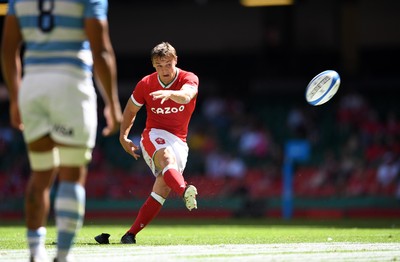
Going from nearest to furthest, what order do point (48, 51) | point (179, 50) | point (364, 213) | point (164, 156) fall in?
point (48, 51), point (164, 156), point (364, 213), point (179, 50)

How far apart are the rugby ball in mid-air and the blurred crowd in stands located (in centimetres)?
977

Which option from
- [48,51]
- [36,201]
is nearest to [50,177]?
[36,201]

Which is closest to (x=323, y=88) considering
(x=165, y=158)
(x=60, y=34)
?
(x=165, y=158)

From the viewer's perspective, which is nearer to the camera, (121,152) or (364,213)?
(364,213)

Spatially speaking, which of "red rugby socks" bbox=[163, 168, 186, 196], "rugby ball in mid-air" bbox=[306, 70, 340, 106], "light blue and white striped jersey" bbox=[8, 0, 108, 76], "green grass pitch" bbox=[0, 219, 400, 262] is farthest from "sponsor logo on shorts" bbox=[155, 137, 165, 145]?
Result: "light blue and white striped jersey" bbox=[8, 0, 108, 76]

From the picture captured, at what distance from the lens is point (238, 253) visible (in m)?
9.16

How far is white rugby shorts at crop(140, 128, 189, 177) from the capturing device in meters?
11.4

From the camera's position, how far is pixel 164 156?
1116 cm

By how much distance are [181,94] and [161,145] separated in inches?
47.1

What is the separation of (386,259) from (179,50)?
23293mm

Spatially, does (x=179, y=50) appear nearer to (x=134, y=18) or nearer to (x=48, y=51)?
(x=134, y=18)

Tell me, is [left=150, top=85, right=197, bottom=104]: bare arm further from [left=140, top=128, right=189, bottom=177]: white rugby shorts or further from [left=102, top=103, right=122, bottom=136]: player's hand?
[left=102, top=103, right=122, bottom=136]: player's hand

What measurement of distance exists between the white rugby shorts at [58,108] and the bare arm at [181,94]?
6.81 ft

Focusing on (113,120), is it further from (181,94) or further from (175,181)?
(175,181)
